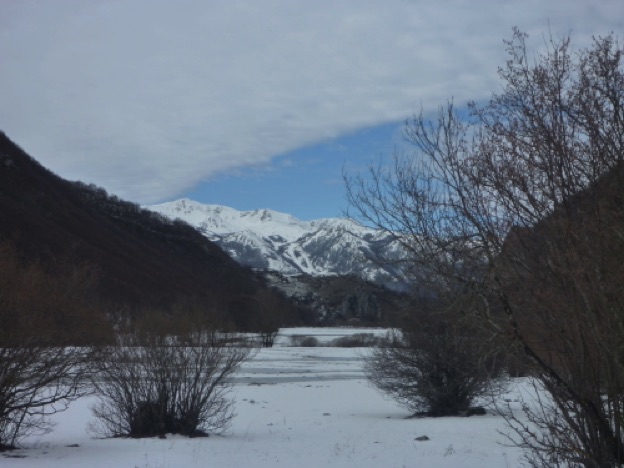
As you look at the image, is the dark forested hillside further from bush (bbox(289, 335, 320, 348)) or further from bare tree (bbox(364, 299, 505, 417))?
bare tree (bbox(364, 299, 505, 417))

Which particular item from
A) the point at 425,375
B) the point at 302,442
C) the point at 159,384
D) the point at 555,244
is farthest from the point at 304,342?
the point at 555,244

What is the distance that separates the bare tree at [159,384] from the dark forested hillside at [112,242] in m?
42.9

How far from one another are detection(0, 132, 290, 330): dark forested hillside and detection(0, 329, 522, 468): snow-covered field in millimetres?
36432

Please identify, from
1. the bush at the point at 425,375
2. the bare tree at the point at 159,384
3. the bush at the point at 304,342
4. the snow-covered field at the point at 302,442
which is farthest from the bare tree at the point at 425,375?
the bush at the point at 304,342

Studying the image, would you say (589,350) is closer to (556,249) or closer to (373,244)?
(556,249)

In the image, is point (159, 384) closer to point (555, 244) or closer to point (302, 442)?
point (302, 442)

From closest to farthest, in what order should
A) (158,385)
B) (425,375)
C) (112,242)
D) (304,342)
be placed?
(158,385)
(425,375)
(304,342)
(112,242)

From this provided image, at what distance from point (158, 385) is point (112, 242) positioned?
91.2 metres

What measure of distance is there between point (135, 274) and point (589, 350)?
92.4 meters

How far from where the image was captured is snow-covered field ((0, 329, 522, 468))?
13.2 m

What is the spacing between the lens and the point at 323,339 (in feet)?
272

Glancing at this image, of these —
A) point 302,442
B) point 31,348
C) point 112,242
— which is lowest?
point 302,442

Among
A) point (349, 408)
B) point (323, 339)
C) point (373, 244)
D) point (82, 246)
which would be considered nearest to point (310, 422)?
point (349, 408)

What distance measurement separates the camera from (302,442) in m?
16.9
